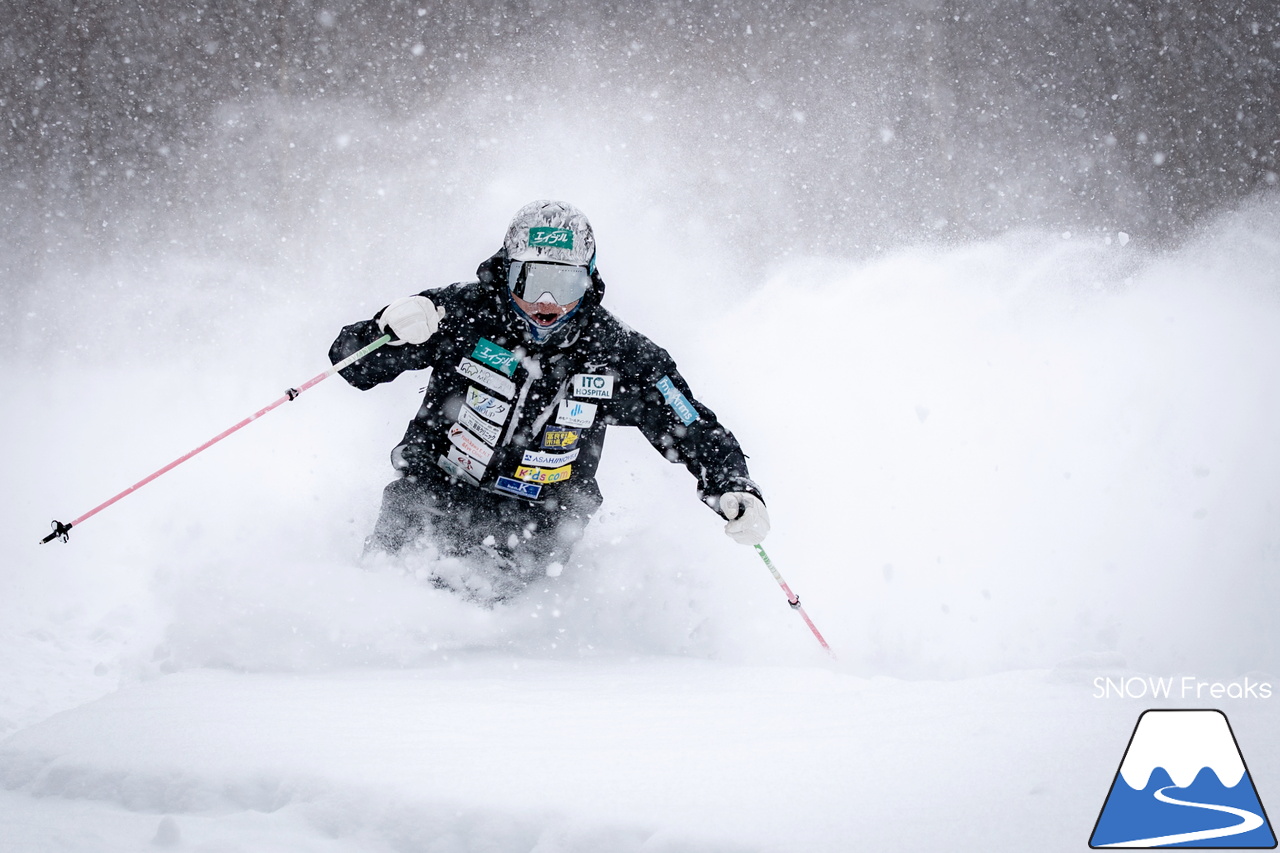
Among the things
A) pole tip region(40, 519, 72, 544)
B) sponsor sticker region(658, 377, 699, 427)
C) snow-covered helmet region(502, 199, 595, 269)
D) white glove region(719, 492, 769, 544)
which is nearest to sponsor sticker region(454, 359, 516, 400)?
snow-covered helmet region(502, 199, 595, 269)


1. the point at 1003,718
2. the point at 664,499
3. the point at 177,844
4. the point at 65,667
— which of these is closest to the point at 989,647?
the point at 664,499

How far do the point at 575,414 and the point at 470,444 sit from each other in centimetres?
53

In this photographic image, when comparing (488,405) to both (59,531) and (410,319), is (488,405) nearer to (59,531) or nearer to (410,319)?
(410,319)

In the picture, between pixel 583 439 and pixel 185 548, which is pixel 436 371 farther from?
pixel 185 548

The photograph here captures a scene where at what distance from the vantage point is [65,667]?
150 inches

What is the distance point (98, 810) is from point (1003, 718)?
7.33ft

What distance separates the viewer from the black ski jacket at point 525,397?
352cm

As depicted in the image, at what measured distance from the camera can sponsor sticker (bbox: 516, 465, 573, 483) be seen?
371 cm

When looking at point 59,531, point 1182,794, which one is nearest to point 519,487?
point 59,531

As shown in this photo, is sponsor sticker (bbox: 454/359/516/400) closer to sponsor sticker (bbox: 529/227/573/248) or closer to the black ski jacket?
the black ski jacket

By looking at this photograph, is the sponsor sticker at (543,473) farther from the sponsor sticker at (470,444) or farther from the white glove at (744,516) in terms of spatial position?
the white glove at (744,516)

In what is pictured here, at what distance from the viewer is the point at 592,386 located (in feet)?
11.8

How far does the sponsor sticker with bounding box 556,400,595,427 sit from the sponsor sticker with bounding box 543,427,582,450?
0.04 meters

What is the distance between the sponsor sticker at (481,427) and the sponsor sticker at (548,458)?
16cm
